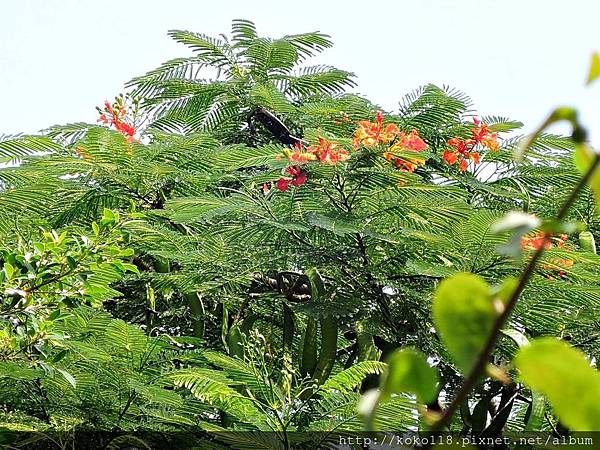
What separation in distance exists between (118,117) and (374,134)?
1.48 meters

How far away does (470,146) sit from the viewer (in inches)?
149

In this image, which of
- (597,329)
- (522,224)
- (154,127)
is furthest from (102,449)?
(522,224)

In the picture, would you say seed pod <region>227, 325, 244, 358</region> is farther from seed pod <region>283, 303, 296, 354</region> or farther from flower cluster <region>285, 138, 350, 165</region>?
flower cluster <region>285, 138, 350, 165</region>

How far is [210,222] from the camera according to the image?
3.45m

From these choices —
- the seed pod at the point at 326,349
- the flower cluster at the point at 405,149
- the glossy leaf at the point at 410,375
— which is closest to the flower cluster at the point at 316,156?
the flower cluster at the point at 405,149

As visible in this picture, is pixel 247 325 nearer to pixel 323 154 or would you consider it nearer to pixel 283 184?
pixel 283 184

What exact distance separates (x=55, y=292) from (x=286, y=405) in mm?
1070

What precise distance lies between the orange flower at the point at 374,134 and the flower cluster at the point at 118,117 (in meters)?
1.26

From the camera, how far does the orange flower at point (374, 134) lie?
108 inches

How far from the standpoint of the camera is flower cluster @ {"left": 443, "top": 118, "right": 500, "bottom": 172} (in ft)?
12.1

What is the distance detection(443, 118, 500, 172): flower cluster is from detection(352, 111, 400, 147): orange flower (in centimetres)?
88

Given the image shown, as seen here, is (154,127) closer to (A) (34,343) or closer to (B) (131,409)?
(B) (131,409)

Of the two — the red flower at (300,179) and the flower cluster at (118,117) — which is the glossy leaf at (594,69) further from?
the flower cluster at (118,117)

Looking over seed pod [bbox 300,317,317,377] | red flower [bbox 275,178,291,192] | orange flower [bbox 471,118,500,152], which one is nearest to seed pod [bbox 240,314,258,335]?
seed pod [bbox 300,317,317,377]
